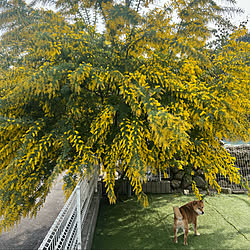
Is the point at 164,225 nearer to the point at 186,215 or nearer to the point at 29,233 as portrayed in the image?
the point at 186,215

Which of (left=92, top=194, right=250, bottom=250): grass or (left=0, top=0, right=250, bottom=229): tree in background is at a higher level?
(left=0, top=0, right=250, bottom=229): tree in background

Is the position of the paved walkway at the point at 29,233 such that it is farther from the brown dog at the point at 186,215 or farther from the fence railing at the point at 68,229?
the brown dog at the point at 186,215

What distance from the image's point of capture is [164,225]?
12.2 ft

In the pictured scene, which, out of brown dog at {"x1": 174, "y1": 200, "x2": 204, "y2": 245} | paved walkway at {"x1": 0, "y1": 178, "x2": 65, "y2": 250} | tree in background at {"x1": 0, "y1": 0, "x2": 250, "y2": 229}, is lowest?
paved walkway at {"x1": 0, "y1": 178, "x2": 65, "y2": 250}

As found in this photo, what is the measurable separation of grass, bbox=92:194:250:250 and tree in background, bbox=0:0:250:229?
94 cm

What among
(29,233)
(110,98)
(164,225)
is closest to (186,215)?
(164,225)

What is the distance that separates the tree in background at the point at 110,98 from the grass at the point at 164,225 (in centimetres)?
94

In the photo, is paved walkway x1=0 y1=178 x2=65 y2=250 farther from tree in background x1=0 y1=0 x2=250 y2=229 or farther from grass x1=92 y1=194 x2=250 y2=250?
tree in background x1=0 y1=0 x2=250 y2=229

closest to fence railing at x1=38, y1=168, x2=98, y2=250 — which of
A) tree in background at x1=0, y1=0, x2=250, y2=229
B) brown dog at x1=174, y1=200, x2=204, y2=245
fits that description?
tree in background at x1=0, y1=0, x2=250, y2=229

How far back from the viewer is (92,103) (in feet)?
9.82

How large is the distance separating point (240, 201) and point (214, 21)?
3.46m

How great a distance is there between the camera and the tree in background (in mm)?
2307

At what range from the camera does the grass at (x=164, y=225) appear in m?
3.19

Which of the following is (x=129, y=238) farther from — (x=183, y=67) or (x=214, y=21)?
(x=214, y=21)
